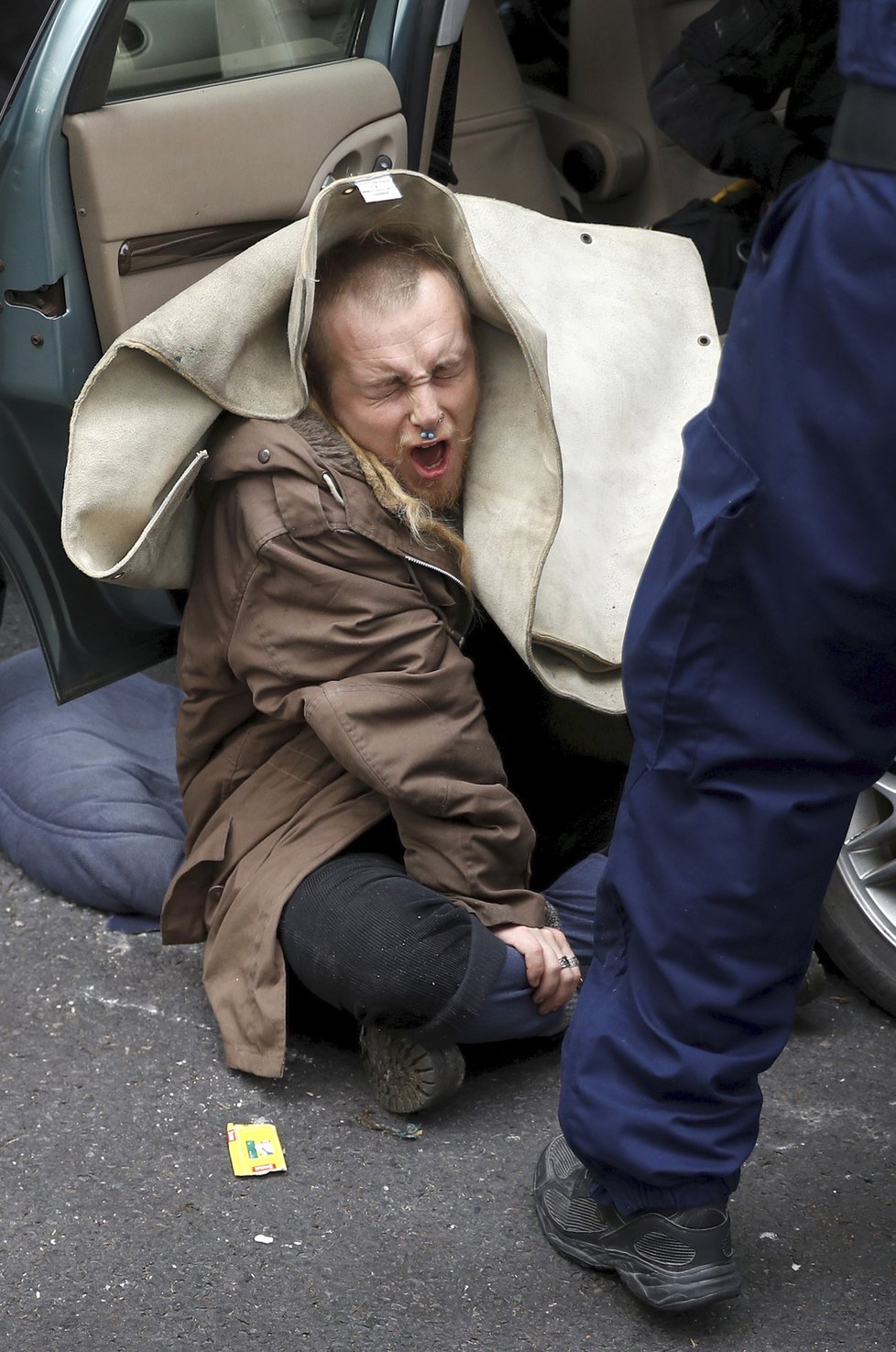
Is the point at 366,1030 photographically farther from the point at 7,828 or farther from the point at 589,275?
the point at 589,275

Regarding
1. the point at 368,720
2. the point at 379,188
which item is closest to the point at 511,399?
the point at 379,188

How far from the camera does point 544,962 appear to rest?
2266 mm

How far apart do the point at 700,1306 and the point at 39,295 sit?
69.9 inches

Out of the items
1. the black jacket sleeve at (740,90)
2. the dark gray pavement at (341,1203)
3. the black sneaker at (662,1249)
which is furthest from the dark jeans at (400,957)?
the black jacket sleeve at (740,90)

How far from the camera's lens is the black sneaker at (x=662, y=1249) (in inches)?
72.5

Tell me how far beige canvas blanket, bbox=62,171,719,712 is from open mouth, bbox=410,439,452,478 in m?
0.10

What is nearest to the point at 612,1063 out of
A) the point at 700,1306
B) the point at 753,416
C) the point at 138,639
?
the point at 700,1306

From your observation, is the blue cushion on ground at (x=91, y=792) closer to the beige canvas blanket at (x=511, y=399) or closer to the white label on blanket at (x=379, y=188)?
the beige canvas blanket at (x=511, y=399)

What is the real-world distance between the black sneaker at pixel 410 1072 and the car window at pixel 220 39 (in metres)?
1.54

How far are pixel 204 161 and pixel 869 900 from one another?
1602 mm

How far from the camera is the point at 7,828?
9.58ft

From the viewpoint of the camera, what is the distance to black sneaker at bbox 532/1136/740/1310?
1.84 metres

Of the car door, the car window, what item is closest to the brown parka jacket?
the car door

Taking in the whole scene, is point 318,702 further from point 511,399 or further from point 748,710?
point 748,710
